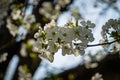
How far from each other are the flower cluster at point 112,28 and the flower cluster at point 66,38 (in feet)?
0.37

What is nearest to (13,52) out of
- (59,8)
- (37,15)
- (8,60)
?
(8,60)

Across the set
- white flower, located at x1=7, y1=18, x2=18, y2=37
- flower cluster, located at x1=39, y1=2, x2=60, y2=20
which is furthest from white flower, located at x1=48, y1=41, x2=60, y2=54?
flower cluster, located at x1=39, y1=2, x2=60, y2=20

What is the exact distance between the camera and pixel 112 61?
17.4 feet

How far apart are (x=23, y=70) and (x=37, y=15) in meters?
0.80

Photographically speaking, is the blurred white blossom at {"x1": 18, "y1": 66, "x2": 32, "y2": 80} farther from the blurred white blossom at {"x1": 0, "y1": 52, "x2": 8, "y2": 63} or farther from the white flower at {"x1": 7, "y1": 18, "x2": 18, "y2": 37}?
the white flower at {"x1": 7, "y1": 18, "x2": 18, "y2": 37}

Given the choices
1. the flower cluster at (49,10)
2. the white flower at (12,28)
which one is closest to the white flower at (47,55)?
the white flower at (12,28)

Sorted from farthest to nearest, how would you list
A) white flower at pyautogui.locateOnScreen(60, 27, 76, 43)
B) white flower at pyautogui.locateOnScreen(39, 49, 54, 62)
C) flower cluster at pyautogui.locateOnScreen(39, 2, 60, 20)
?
flower cluster at pyautogui.locateOnScreen(39, 2, 60, 20)
white flower at pyautogui.locateOnScreen(39, 49, 54, 62)
white flower at pyautogui.locateOnScreen(60, 27, 76, 43)

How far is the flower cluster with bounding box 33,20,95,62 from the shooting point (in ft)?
6.97

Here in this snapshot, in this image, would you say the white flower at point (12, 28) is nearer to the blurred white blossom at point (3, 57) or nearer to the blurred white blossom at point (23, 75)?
the blurred white blossom at point (3, 57)

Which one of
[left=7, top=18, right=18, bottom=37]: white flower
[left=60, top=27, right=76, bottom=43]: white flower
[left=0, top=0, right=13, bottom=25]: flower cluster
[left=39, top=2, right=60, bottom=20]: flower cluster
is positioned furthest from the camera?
[left=39, top=2, right=60, bottom=20]: flower cluster

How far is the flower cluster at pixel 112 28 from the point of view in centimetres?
220

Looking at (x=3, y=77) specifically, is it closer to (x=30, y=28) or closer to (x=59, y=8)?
(x=30, y=28)

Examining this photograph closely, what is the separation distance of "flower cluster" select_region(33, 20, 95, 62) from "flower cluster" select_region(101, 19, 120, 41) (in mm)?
112

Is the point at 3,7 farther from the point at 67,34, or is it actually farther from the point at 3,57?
the point at 67,34
